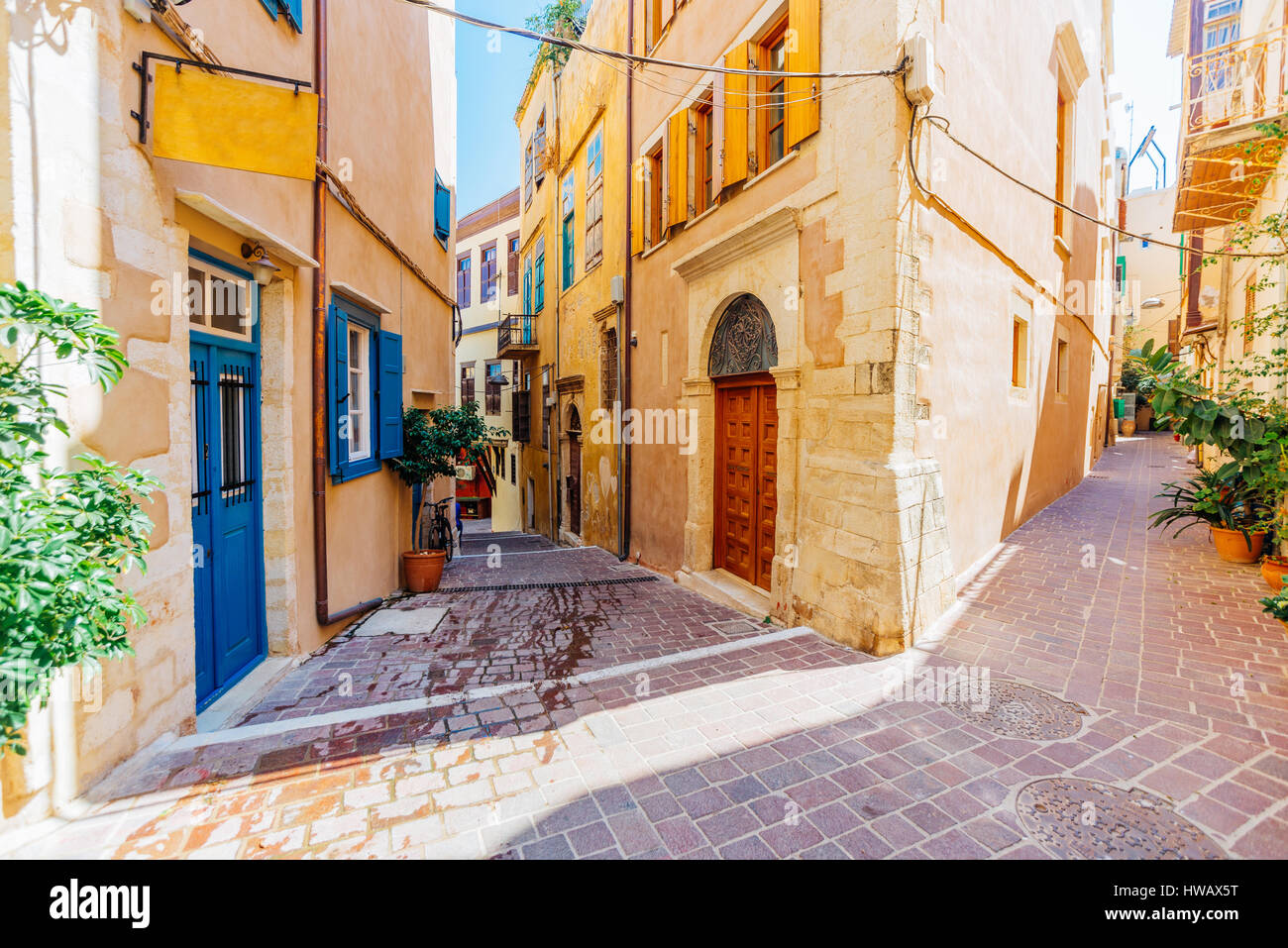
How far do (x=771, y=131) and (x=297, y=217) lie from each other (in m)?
4.68

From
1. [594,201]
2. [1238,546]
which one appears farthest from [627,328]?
[1238,546]

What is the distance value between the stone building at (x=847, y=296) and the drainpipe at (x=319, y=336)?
12.3 feet

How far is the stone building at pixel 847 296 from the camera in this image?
479cm

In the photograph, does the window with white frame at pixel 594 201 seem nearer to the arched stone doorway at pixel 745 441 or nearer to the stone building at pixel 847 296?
the stone building at pixel 847 296

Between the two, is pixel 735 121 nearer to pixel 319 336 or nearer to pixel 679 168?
pixel 679 168

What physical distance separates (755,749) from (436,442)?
239 inches

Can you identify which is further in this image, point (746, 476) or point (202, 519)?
point (746, 476)

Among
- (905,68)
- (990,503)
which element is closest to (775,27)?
(905,68)

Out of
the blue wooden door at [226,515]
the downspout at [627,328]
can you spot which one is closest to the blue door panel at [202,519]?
the blue wooden door at [226,515]

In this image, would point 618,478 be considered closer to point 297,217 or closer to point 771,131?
point 771,131

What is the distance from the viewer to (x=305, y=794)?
2.66 metres

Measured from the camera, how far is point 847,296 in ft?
16.6

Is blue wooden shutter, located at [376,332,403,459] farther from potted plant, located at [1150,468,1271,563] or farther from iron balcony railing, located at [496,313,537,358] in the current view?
iron balcony railing, located at [496,313,537,358]

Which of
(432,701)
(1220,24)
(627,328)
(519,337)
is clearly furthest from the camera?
(519,337)
